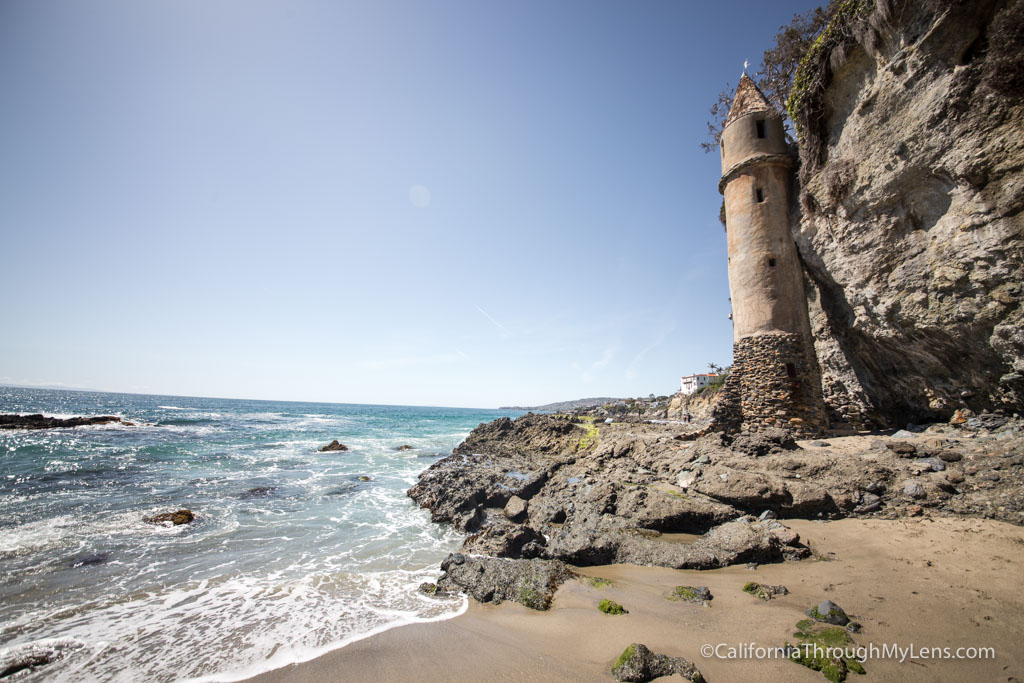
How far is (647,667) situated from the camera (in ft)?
11.1

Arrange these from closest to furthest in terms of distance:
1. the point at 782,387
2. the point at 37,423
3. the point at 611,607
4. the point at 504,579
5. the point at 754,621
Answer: the point at 754,621 < the point at 611,607 < the point at 504,579 < the point at 782,387 < the point at 37,423

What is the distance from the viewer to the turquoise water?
4.37 metres

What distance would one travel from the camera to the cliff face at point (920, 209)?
739 cm

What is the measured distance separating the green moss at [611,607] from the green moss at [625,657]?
0.94m

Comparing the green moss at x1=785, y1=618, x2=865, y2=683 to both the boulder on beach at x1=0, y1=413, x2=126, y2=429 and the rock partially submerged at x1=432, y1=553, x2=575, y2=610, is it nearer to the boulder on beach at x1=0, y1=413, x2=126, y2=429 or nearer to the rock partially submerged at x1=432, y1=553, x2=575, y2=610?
the rock partially submerged at x1=432, y1=553, x2=575, y2=610

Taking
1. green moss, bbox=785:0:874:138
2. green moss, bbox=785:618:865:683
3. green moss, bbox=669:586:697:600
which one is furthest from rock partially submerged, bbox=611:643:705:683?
green moss, bbox=785:0:874:138

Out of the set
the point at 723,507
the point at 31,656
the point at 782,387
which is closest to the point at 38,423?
the point at 31,656

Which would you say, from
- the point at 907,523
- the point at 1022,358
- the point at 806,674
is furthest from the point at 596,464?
the point at 1022,358

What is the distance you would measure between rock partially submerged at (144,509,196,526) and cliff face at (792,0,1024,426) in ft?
61.2

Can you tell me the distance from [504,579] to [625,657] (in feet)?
7.89

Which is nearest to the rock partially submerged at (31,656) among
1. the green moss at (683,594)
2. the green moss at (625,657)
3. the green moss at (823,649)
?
the green moss at (625,657)

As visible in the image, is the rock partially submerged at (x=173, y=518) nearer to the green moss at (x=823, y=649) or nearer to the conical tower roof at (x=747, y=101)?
the green moss at (x=823, y=649)

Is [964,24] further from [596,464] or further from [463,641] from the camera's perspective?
[463,641]

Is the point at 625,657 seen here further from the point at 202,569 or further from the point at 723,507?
the point at 202,569
